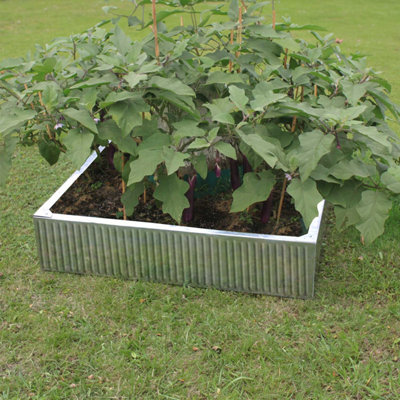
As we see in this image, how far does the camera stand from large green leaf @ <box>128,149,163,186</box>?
2.07m

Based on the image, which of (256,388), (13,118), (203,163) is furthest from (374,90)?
(13,118)

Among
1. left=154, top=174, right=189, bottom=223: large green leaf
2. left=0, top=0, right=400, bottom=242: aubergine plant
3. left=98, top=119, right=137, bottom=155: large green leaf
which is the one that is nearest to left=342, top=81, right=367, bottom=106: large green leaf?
left=0, top=0, right=400, bottom=242: aubergine plant

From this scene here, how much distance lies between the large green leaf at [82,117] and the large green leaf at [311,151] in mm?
715

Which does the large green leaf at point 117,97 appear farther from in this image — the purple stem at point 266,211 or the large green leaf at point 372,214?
the large green leaf at point 372,214

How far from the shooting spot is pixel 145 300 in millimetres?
2338

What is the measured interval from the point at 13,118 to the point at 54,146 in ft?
0.88

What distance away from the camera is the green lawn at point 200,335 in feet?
6.37

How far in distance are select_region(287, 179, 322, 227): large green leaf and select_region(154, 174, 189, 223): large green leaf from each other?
1.36 feet

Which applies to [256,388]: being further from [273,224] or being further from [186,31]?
[186,31]

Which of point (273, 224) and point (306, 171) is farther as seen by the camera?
point (273, 224)

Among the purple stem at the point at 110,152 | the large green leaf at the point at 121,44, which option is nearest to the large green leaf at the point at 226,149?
the large green leaf at the point at 121,44

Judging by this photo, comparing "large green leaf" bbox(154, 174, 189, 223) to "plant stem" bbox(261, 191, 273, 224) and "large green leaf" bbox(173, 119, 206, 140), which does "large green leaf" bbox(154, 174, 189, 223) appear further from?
"plant stem" bbox(261, 191, 273, 224)

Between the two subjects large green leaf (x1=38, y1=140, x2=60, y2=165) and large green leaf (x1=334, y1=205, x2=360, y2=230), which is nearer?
large green leaf (x1=334, y1=205, x2=360, y2=230)

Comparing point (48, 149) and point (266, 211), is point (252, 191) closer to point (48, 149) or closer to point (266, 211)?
point (266, 211)
